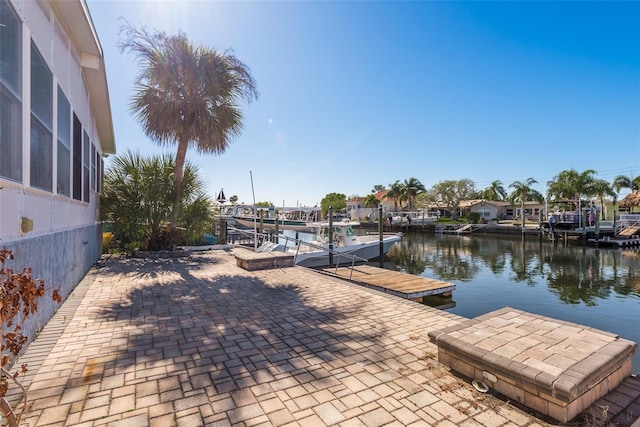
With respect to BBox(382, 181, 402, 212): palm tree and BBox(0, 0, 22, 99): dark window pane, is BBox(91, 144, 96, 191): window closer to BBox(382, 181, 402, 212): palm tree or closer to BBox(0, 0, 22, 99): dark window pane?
BBox(0, 0, 22, 99): dark window pane

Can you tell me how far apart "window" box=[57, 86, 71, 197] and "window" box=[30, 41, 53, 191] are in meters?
0.67

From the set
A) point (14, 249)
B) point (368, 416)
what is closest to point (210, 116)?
point (14, 249)

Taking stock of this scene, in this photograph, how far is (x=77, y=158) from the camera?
6832 millimetres

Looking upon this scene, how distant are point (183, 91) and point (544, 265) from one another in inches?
809

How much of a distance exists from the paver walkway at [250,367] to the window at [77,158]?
7.43 feet

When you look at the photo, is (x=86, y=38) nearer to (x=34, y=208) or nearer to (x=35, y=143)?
(x=35, y=143)

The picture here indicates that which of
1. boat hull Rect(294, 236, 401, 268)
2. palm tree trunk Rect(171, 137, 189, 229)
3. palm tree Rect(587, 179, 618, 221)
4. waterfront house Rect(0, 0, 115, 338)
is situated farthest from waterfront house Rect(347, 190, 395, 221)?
waterfront house Rect(0, 0, 115, 338)

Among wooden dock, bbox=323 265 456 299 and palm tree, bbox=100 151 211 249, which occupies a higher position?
palm tree, bbox=100 151 211 249

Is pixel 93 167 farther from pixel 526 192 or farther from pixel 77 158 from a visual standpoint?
pixel 526 192

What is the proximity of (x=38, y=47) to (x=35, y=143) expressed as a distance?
1237 millimetres

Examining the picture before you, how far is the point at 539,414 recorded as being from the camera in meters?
2.58

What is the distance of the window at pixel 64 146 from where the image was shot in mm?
5355

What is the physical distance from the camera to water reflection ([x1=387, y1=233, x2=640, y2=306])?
13.8 metres

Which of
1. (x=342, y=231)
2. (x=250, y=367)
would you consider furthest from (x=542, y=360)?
(x=342, y=231)
